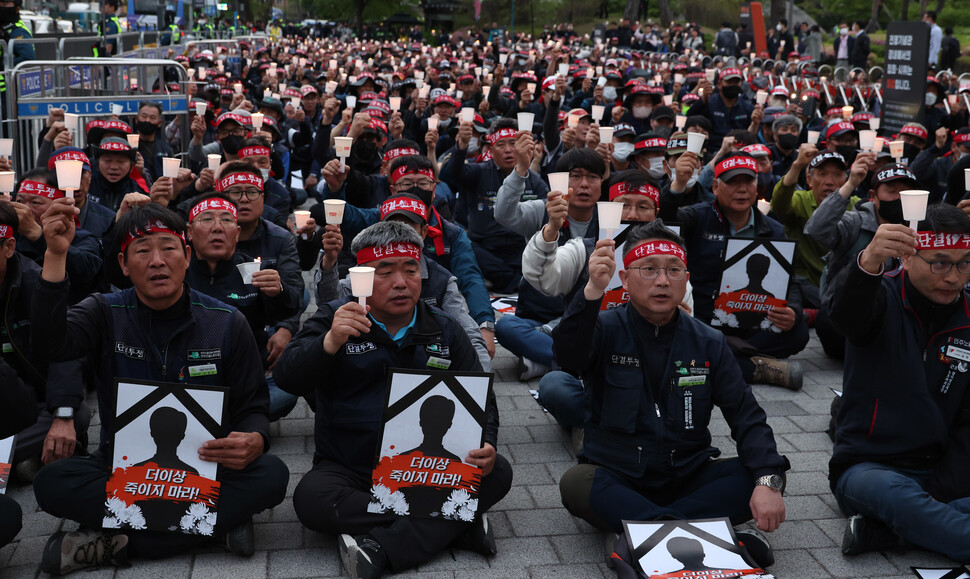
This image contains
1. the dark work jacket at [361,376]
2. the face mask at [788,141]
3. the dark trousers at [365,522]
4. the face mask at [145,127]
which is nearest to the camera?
the dark trousers at [365,522]

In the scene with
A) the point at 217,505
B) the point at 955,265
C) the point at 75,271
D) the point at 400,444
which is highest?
the point at 955,265

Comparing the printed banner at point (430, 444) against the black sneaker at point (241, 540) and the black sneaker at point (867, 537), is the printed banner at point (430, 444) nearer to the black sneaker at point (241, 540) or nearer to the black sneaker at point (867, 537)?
the black sneaker at point (241, 540)

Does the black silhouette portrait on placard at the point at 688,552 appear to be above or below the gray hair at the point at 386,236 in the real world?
below

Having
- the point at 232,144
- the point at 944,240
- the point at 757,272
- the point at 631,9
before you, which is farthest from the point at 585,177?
the point at 631,9

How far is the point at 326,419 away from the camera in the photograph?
4.81 metres

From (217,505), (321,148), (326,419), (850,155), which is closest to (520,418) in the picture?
(326,419)

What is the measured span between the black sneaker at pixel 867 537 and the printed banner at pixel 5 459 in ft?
12.7

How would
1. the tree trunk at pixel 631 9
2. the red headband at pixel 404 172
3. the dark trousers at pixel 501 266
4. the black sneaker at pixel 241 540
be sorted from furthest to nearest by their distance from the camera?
1. the tree trunk at pixel 631 9
2. the dark trousers at pixel 501 266
3. the red headband at pixel 404 172
4. the black sneaker at pixel 241 540

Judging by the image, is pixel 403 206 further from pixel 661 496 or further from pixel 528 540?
pixel 661 496

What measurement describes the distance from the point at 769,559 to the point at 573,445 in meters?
1.68

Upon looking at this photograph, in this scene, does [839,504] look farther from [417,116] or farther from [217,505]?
[417,116]

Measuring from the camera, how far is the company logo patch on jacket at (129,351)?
180 inches

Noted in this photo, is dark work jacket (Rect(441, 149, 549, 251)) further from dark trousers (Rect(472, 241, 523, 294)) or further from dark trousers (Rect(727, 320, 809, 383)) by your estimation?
dark trousers (Rect(727, 320, 809, 383))

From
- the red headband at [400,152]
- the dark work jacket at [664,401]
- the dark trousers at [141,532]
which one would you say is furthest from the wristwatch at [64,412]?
the red headband at [400,152]
